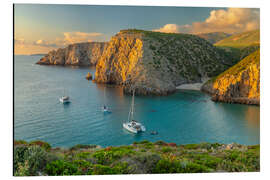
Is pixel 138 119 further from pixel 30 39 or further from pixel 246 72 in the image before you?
pixel 246 72

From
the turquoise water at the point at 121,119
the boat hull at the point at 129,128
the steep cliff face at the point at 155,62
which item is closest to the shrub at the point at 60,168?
the turquoise water at the point at 121,119

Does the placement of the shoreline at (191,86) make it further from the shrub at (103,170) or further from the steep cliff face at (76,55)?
the steep cliff face at (76,55)

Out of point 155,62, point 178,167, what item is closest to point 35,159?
point 178,167

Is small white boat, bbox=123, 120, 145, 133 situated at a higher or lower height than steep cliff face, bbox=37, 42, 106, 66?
lower

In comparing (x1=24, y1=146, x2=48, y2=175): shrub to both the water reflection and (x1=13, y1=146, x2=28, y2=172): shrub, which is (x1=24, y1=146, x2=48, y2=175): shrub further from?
the water reflection

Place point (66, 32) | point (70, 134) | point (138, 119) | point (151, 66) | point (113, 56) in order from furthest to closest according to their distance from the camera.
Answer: point (113, 56) < point (151, 66) < point (138, 119) < point (70, 134) < point (66, 32)

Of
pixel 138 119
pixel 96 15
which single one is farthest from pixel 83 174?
pixel 138 119

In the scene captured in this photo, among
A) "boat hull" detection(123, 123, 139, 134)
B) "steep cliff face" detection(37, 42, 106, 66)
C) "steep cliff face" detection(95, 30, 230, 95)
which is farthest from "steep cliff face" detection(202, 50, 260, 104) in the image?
"steep cliff face" detection(37, 42, 106, 66)
